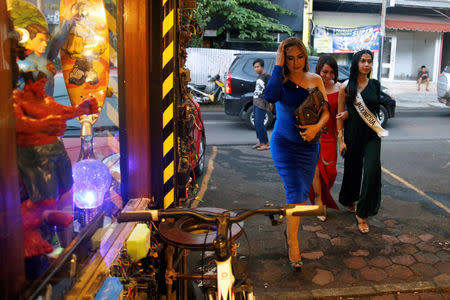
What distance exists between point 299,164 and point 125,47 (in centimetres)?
181

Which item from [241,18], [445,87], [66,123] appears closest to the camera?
[66,123]

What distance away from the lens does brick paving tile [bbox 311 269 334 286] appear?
3.79 m

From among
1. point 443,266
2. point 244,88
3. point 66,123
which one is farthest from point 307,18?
point 66,123

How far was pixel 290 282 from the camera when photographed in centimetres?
378

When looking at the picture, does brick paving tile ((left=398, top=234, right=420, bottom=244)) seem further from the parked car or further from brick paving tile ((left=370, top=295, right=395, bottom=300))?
the parked car

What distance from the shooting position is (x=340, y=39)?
19.3m

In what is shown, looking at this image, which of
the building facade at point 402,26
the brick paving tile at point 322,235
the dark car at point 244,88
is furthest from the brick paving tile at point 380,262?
the building facade at point 402,26

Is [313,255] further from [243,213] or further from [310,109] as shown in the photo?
[243,213]

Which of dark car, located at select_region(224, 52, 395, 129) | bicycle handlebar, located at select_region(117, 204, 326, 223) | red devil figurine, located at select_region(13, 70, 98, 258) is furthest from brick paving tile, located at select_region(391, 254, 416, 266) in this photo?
dark car, located at select_region(224, 52, 395, 129)

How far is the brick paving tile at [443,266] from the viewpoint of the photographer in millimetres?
3969

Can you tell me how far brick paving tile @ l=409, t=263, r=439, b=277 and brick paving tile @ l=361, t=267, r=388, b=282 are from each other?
1.01 feet

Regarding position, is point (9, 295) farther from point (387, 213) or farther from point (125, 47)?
point (387, 213)

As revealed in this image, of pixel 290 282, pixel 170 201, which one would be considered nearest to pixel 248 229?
pixel 290 282

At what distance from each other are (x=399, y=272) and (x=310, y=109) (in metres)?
1.69
